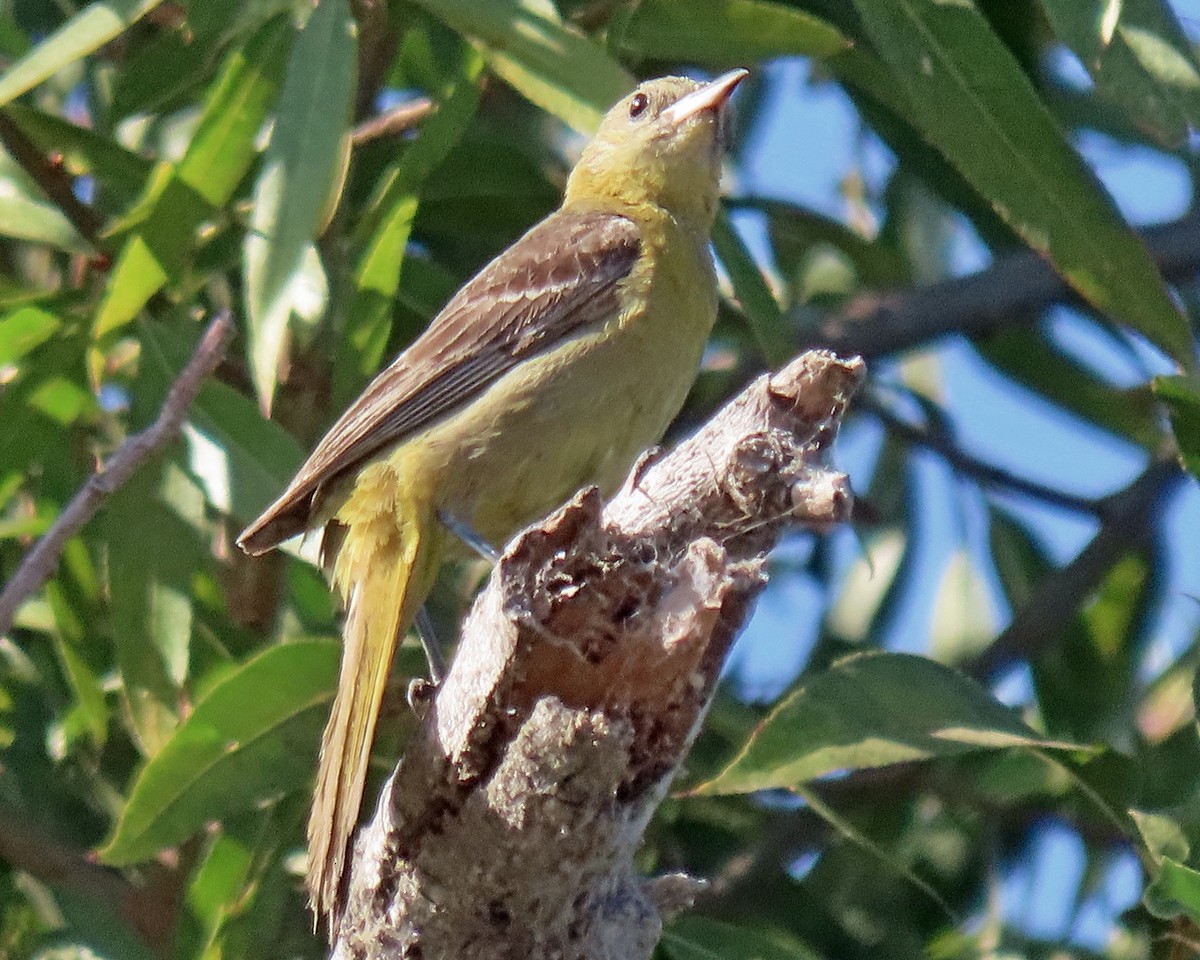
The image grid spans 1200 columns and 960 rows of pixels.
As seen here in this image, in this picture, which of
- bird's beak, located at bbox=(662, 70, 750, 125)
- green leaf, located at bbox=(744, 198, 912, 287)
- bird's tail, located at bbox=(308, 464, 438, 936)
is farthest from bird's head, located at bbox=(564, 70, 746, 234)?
bird's tail, located at bbox=(308, 464, 438, 936)

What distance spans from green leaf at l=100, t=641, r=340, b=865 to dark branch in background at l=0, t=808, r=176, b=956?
0.29 metres

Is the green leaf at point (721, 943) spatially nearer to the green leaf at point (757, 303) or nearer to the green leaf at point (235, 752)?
the green leaf at point (235, 752)

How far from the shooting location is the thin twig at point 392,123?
4.09 m

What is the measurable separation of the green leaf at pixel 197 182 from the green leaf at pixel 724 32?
69 cm

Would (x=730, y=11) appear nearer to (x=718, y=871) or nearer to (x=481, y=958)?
(x=718, y=871)

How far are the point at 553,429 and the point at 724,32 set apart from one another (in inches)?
34.8

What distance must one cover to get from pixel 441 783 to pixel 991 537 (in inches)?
112

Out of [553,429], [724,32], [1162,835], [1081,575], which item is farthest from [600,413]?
[1081,575]

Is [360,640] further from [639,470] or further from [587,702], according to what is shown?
[587,702]

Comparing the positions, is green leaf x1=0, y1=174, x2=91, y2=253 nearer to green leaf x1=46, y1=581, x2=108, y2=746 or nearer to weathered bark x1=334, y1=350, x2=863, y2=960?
green leaf x1=46, y1=581, x2=108, y2=746

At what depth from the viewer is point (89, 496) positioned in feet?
9.11

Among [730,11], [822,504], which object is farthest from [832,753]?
[730,11]

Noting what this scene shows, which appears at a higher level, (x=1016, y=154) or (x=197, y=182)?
(x=197, y=182)

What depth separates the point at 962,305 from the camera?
4.35 meters
